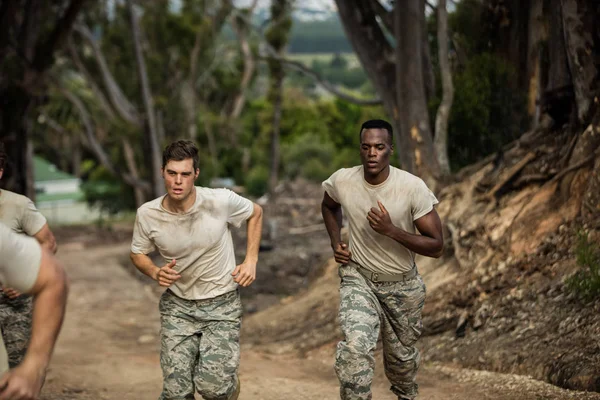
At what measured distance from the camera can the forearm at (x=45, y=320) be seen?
11.6 ft

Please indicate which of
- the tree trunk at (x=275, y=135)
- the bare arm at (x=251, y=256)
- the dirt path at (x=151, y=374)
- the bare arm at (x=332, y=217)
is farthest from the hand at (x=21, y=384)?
the tree trunk at (x=275, y=135)

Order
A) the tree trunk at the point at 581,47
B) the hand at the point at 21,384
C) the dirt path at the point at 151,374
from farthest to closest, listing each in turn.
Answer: the tree trunk at the point at 581,47 < the dirt path at the point at 151,374 < the hand at the point at 21,384

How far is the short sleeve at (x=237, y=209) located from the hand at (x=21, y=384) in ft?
9.77

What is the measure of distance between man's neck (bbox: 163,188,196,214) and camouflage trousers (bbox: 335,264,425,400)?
1.12 m

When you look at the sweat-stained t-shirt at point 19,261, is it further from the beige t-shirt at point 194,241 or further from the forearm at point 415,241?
the forearm at point 415,241

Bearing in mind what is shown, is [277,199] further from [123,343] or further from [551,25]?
[551,25]

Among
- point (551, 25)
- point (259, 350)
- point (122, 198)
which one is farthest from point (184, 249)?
point (122, 198)

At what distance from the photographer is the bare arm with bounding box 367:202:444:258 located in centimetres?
601

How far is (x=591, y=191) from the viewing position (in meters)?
9.41

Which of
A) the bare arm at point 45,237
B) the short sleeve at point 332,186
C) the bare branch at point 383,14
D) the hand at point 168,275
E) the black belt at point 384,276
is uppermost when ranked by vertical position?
the bare branch at point 383,14

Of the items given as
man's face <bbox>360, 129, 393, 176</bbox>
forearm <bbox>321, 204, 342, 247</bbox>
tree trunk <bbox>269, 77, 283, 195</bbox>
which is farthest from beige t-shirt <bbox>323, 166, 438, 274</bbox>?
tree trunk <bbox>269, 77, 283, 195</bbox>

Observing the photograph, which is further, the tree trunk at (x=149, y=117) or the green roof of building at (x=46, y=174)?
the green roof of building at (x=46, y=174)

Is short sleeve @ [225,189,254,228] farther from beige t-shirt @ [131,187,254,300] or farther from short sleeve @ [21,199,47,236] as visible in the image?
short sleeve @ [21,199,47,236]

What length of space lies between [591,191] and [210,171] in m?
37.4
